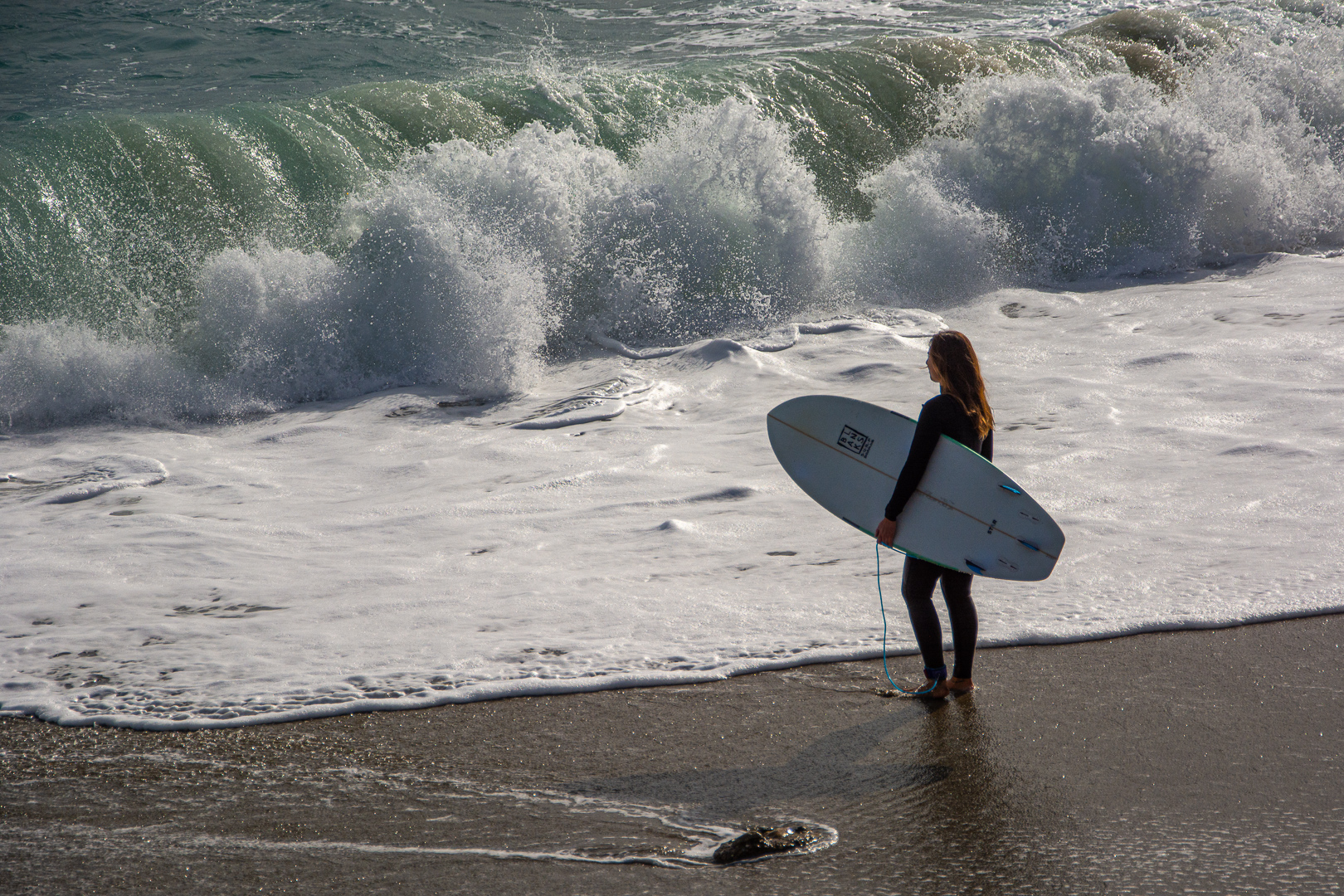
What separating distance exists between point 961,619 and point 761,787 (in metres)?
0.93

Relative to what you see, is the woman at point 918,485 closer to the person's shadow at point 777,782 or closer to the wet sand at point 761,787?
the wet sand at point 761,787

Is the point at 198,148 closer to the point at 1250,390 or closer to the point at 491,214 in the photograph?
the point at 491,214

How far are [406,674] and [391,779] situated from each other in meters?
0.70

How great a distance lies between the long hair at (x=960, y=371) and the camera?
10.5 feet

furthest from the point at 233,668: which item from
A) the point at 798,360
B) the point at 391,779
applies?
the point at 798,360

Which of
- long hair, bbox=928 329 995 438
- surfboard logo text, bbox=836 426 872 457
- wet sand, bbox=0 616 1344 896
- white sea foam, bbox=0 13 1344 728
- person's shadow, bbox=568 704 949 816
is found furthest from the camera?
white sea foam, bbox=0 13 1344 728

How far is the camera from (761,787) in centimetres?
283

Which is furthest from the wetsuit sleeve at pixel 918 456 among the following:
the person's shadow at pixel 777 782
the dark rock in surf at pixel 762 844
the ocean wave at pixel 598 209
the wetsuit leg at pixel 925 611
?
the ocean wave at pixel 598 209

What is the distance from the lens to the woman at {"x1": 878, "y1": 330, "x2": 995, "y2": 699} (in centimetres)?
323

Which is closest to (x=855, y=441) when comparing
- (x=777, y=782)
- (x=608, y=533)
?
(x=777, y=782)

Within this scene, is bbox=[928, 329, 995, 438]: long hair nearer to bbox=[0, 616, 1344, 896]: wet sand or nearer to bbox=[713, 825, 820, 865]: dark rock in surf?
bbox=[0, 616, 1344, 896]: wet sand

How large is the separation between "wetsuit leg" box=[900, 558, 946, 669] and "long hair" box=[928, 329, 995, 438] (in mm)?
490

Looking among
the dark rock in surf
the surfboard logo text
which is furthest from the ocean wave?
the dark rock in surf

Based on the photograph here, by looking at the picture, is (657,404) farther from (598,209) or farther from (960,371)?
(960,371)
